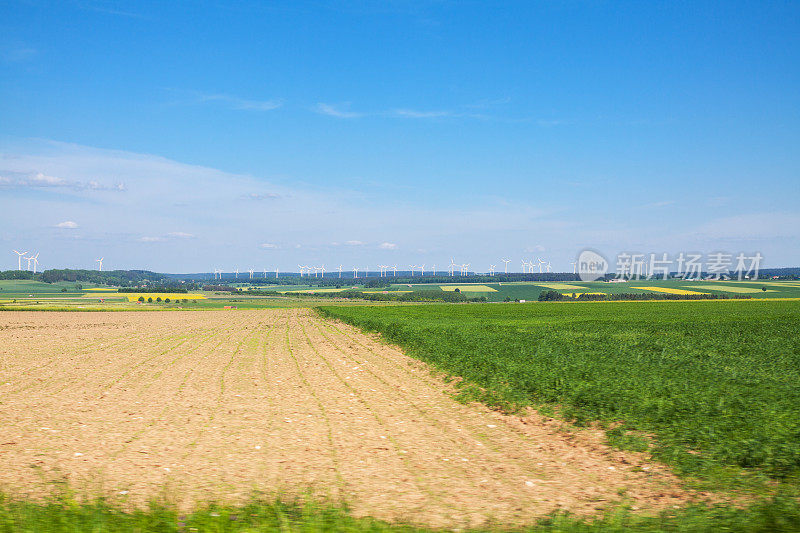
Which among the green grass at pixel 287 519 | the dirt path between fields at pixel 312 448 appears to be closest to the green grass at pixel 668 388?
the dirt path between fields at pixel 312 448

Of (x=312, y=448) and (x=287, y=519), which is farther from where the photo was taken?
(x=312, y=448)

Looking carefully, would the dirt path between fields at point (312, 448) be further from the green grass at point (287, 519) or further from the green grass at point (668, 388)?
the green grass at point (668, 388)

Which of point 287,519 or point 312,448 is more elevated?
point 287,519

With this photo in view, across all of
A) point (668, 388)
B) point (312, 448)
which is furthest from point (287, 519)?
point (668, 388)

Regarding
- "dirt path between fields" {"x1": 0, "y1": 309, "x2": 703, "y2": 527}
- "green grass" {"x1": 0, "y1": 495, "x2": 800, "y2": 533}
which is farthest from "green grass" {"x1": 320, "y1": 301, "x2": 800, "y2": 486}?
"green grass" {"x1": 0, "y1": 495, "x2": 800, "y2": 533}

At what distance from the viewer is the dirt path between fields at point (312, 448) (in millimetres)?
8578

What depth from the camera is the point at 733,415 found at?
467 inches

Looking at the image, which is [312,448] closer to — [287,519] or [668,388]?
[287,519]

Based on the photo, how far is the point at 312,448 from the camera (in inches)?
450

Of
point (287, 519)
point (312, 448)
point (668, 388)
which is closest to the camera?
point (287, 519)

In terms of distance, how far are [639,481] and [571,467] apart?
1.33 metres

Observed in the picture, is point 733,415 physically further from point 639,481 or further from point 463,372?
point 463,372

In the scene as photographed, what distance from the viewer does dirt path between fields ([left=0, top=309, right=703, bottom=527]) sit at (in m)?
8.58

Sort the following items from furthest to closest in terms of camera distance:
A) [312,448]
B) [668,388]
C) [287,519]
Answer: [668,388] → [312,448] → [287,519]
